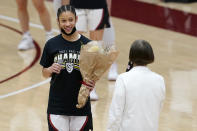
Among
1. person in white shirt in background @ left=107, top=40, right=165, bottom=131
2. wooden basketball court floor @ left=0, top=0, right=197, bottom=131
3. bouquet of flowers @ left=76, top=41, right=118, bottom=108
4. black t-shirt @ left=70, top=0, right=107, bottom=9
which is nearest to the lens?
person in white shirt in background @ left=107, top=40, right=165, bottom=131

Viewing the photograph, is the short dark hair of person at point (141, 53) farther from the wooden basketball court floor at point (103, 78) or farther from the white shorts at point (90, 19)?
the white shorts at point (90, 19)

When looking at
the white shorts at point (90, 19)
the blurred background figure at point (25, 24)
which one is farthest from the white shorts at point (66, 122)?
the blurred background figure at point (25, 24)

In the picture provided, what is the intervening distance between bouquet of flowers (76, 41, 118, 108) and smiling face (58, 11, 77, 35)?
0.21 meters

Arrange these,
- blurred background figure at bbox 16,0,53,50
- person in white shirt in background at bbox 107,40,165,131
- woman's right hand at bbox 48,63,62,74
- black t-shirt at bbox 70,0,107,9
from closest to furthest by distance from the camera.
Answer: person in white shirt in background at bbox 107,40,165,131, woman's right hand at bbox 48,63,62,74, black t-shirt at bbox 70,0,107,9, blurred background figure at bbox 16,0,53,50

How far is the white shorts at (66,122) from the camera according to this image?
144 inches

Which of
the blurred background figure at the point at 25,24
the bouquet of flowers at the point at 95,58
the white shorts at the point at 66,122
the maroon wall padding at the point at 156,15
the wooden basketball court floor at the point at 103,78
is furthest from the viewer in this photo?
the maroon wall padding at the point at 156,15

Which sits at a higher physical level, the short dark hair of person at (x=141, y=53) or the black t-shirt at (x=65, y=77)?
the short dark hair of person at (x=141, y=53)

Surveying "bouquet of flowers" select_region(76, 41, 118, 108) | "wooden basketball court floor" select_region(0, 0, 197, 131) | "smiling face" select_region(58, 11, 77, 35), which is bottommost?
"wooden basketball court floor" select_region(0, 0, 197, 131)

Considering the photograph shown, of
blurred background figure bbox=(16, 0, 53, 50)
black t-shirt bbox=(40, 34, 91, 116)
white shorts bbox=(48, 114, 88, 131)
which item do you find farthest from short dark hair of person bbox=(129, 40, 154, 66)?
blurred background figure bbox=(16, 0, 53, 50)

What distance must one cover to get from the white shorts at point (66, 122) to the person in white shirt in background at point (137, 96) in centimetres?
49

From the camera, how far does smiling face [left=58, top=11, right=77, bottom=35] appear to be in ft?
11.6

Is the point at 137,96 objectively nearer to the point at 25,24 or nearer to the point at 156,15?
the point at 25,24

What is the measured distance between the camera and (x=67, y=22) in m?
3.56

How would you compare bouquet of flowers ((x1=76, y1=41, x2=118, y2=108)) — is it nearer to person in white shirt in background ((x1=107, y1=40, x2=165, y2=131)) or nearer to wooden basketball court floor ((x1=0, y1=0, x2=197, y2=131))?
person in white shirt in background ((x1=107, y1=40, x2=165, y2=131))
